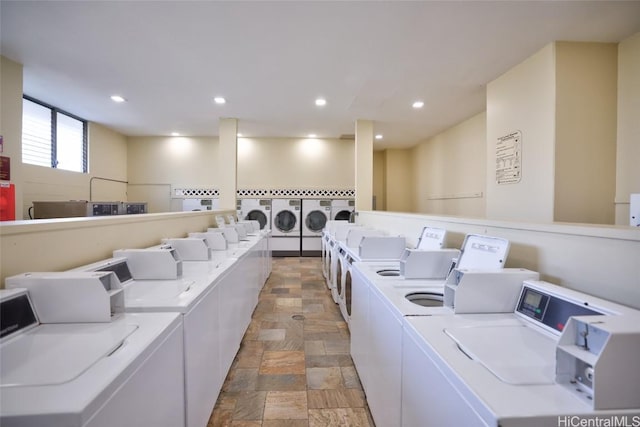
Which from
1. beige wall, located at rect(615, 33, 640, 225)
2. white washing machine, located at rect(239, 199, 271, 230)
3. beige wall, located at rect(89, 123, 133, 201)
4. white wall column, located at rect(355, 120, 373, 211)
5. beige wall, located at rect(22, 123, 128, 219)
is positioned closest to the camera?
beige wall, located at rect(615, 33, 640, 225)

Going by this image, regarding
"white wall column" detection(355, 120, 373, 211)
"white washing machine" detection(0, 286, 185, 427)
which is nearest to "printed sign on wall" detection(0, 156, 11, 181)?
"white washing machine" detection(0, 286, 185, 427)

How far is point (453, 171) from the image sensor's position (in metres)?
5.71

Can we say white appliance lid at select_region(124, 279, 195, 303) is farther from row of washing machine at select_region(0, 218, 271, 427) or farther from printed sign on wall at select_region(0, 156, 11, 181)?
printed sign on wall at select_region(0, 156, 11, 181)

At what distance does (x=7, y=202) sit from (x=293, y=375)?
363 centimetres

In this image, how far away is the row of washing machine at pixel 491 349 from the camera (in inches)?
23.3

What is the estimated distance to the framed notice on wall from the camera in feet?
10.2

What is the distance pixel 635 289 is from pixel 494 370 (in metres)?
0.64

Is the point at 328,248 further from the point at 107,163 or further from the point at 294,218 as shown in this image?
the point at 107,163

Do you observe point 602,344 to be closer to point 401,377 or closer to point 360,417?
point 401,377

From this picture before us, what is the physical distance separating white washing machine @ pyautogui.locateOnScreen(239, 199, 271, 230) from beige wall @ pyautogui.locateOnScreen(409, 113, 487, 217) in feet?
12.6

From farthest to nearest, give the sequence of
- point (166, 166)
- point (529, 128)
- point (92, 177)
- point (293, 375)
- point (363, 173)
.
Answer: point (166, 166)
point (92, 177)
point (363, 173)
point (529, 128)
point (293, 375)

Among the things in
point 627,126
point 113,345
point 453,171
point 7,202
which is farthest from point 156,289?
point 453,171

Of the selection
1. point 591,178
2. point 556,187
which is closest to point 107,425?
point 556,187

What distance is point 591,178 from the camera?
2.72 m
